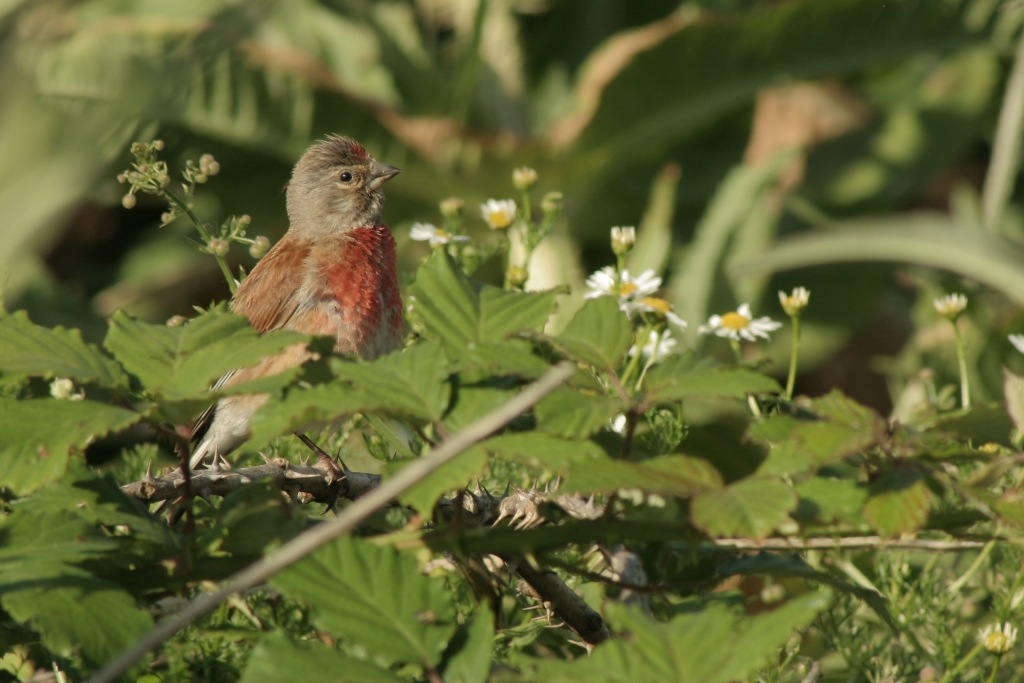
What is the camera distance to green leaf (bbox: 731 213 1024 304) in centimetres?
461

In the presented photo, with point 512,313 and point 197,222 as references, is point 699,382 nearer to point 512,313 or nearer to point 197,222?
point 512,313

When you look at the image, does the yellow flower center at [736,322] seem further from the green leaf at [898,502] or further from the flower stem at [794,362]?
the green leaf at [898,502]

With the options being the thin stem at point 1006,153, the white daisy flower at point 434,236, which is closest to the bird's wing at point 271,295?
the white daisy flower at point 434,236

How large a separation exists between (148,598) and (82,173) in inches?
26.5

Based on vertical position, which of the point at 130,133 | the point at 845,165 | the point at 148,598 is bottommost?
the point at 845,165

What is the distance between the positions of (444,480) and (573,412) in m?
0.20

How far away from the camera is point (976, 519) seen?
1.50 meters

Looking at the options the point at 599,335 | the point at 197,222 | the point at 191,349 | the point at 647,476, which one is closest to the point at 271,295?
the point at 197,222

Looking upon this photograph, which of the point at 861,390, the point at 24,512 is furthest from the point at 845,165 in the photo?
the point at 24,512

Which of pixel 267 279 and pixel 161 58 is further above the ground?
pixel 161 58

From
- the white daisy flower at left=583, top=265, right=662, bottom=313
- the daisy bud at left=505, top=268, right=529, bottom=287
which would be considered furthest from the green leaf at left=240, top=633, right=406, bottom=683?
the daisy bud at left=505, top=268, right=529, bottom=287

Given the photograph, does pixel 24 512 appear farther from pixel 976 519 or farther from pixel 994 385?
Result: pixel 994 385

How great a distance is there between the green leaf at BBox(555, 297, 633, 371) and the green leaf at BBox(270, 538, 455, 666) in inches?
13.7

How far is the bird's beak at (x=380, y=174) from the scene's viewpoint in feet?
12.7
